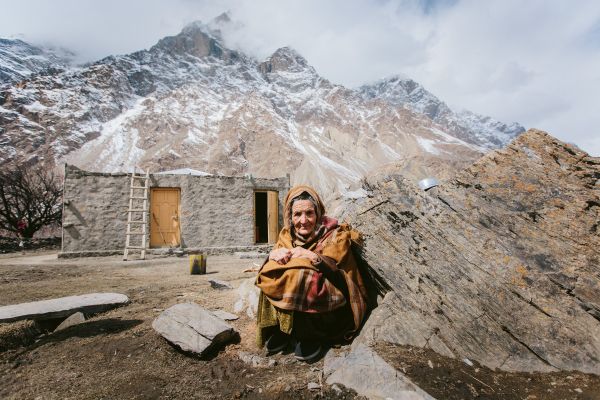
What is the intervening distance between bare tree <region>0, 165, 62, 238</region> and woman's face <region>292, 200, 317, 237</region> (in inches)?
848

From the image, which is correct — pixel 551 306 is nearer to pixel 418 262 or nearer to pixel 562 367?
pixel 562 367

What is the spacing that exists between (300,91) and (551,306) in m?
133

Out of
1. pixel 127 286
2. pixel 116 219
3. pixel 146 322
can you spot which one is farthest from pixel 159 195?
pixel 146 322

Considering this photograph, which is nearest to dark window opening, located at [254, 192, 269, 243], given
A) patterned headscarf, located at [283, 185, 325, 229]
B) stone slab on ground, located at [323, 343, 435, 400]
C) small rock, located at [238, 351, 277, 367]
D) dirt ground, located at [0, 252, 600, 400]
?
dirt ground, located at [0, 252, 600, 400]

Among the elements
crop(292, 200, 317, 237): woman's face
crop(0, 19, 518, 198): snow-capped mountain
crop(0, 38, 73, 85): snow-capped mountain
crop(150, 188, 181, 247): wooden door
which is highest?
crop(0, 38, 73, 85): snow-capped mountain

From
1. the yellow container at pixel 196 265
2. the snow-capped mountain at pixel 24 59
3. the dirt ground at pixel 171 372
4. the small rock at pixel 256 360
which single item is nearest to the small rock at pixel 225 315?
the dirt ground at pixel 171 372

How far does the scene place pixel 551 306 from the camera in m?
2.68

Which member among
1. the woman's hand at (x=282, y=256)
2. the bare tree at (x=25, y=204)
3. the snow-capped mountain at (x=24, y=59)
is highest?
the snow-capped mountain at (x=24, y=59)

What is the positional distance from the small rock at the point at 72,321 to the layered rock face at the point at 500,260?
320cm

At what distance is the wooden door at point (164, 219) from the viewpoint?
1211 cm

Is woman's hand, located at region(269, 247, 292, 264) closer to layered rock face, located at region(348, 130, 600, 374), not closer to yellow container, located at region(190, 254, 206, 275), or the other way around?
A: layered rock face, located at region(348, 130, 600, 374)

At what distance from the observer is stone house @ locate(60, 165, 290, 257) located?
11211 millimetres

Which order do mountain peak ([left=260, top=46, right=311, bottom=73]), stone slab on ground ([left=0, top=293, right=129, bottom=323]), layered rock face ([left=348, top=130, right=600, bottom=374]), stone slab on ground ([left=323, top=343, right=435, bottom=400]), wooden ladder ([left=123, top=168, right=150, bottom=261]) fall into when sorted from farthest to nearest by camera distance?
mountain peak ([left=260, top=46, right=311, bottom=73]) < wooden ladder ([left=123, top=168, right=150, bottom=261]) < stone slab on ground ([left=0, top=293, right=129, bottom=323]) < layered rock face ([left=348, top=130, right=600, bottom=374]) < stone slab on ground ([left=323, top=343, right=435, bottom=400])

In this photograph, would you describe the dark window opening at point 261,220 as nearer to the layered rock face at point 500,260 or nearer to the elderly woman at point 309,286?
the layered rock face at point 500,260
